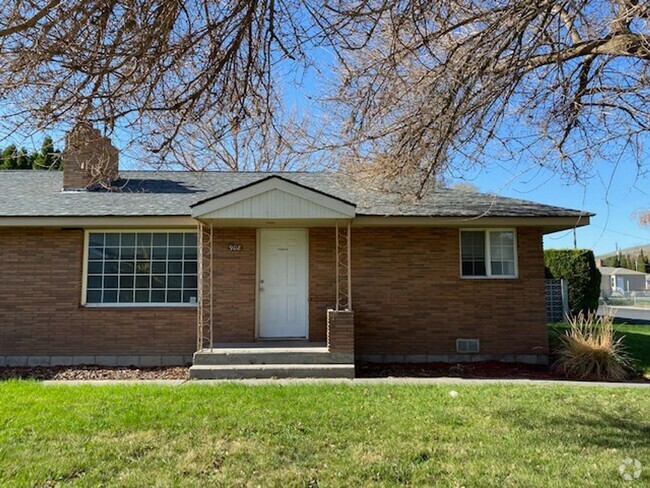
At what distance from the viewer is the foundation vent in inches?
384

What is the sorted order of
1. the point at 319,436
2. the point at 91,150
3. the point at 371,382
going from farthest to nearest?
1. the point at 371,382
2. the point at 91,150
3. the point at 319,436

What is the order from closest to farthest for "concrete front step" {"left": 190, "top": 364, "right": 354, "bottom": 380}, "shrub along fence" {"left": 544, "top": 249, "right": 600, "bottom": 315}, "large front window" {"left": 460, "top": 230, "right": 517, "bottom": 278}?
"concrete front step" {"left": 190, "top": 364, "right": 354, "bottom": 380} < "large front window" {"left": 460, "top": 230, "right": 517, "bottom": 278} < "shrub along fence" {"left": 544, "top": 249, "right": 600, "bottom": 315}

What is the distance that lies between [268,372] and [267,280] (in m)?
2.40

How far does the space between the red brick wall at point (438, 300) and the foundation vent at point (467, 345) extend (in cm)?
10

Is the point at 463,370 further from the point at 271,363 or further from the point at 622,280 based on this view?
the point at 622,280

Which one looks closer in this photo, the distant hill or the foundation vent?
the foundation vent

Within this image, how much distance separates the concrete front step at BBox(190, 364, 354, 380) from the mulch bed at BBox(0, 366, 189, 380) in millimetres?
517

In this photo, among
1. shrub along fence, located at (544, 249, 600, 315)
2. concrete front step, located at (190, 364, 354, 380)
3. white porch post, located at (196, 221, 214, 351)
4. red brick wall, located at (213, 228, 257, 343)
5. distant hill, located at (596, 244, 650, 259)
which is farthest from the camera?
distant hill, located at (596, 244, 650, 259)

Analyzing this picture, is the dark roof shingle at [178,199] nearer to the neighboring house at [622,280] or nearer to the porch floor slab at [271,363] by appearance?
the porch floor slab at [271,363]

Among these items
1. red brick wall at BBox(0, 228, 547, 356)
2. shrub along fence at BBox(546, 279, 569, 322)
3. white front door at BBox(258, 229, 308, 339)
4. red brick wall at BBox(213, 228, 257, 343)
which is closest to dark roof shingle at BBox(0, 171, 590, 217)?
red brick wall at BBox(0, 228, 547, 356)

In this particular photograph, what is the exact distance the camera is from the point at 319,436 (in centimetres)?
487

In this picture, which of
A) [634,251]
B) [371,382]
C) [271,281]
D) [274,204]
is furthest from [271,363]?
[634,251]

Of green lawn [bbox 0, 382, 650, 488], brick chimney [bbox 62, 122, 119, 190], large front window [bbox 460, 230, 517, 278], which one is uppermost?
brick chimney [bbox 62, 122, 119, 190]

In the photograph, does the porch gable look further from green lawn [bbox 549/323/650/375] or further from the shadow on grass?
green lawn [bbox 549/323/650/375]
